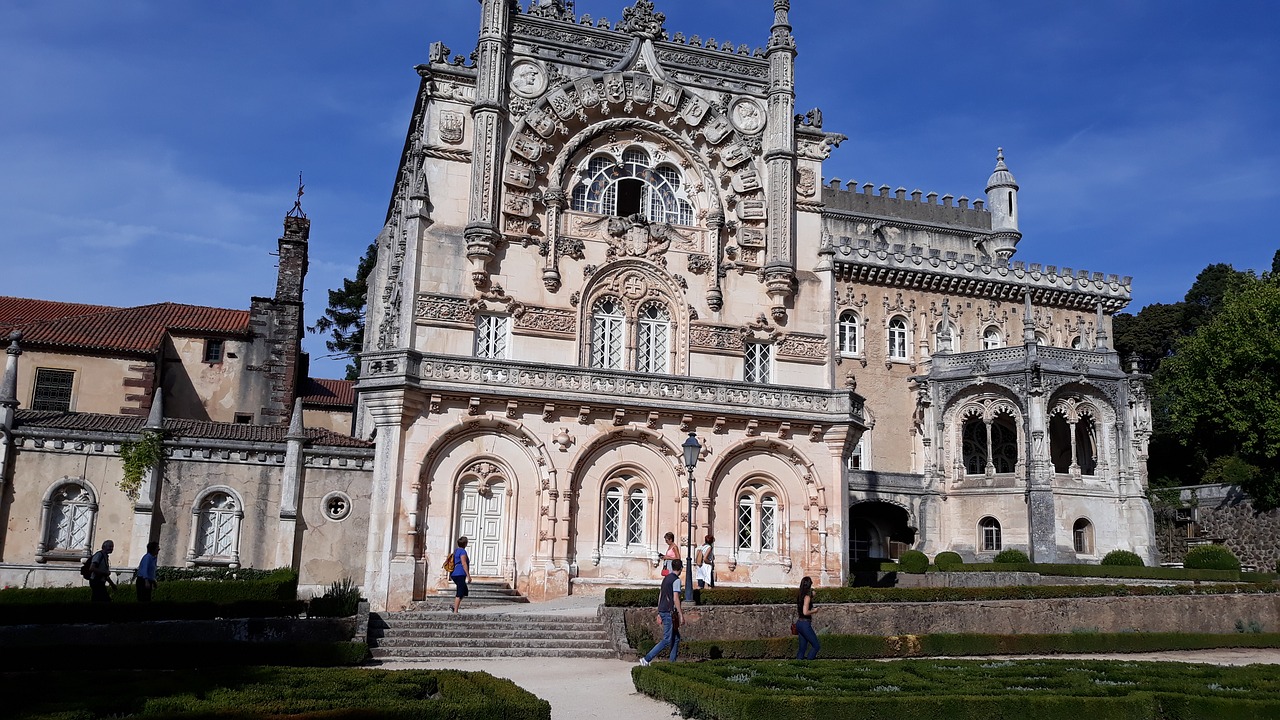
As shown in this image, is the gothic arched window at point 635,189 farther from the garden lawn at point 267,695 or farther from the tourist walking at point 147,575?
the garden lawn at point 267,695

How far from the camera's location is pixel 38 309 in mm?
39250

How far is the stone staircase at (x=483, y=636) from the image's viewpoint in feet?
66.5

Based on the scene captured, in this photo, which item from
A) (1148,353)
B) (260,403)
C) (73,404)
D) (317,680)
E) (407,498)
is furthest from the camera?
(1148,353)

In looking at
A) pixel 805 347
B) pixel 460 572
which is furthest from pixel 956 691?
pixel 805 347

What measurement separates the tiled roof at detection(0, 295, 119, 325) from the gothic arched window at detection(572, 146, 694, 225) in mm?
20021

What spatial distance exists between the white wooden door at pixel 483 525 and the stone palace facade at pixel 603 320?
6 centimetres

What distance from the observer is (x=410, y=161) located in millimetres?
34125

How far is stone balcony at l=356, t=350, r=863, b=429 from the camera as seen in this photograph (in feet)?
87.9

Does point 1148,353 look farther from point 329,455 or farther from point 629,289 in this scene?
point 329,455

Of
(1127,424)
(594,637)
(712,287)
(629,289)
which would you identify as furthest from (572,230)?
(1127,424)

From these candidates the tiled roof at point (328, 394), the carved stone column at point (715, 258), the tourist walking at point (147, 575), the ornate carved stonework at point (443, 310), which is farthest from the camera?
the tiled roof at point (328, 394)

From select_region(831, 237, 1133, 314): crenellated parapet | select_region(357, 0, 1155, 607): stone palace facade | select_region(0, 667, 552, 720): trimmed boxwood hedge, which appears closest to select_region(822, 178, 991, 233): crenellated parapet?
select_region(831, 237, 1133, 314): crenellated parapet

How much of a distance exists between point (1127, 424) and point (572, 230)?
2794cm

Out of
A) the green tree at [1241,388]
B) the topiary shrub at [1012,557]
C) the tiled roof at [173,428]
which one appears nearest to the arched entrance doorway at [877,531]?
the topiary shrub at [1012,557]
